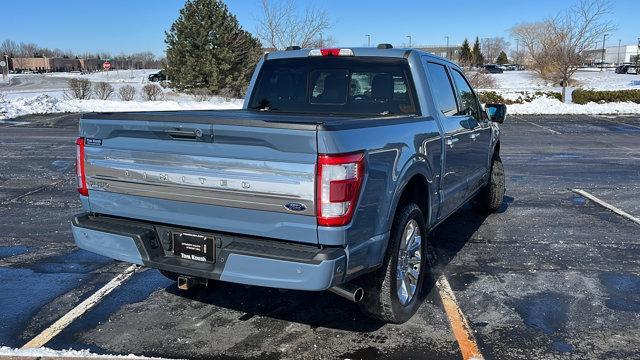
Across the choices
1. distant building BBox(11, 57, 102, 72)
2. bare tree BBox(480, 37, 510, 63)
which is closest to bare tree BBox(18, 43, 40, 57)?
distant building BBox(11, 57, 102, 72)

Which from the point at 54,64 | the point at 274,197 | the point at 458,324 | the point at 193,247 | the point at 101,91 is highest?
the point at 54,64

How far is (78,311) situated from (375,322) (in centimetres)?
225

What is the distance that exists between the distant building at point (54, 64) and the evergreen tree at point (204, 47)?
10278cm

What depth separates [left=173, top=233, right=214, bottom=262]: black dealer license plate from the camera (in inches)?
128

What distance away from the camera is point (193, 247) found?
10.8ft

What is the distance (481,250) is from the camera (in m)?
5.75

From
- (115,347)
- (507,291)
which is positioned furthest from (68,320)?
(507,291)

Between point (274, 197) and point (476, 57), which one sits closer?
point (274, 197)

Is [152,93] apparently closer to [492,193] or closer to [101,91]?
[101,91]

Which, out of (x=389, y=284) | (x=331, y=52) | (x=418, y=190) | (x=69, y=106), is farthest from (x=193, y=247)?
(x=69, y=106)

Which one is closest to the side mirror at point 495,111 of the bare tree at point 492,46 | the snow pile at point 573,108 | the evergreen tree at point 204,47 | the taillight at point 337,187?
the taillight at point 337,187

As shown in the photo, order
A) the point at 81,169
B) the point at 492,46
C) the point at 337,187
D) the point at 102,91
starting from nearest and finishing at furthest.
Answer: the point at 337,187, the point at 81,169, the point at 102,91, the point at 492,46

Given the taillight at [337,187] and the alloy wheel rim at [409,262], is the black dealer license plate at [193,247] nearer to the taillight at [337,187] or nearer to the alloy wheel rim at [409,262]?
the taillight at [337,187]

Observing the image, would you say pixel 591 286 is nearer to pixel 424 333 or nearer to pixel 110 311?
pixel 424 333
